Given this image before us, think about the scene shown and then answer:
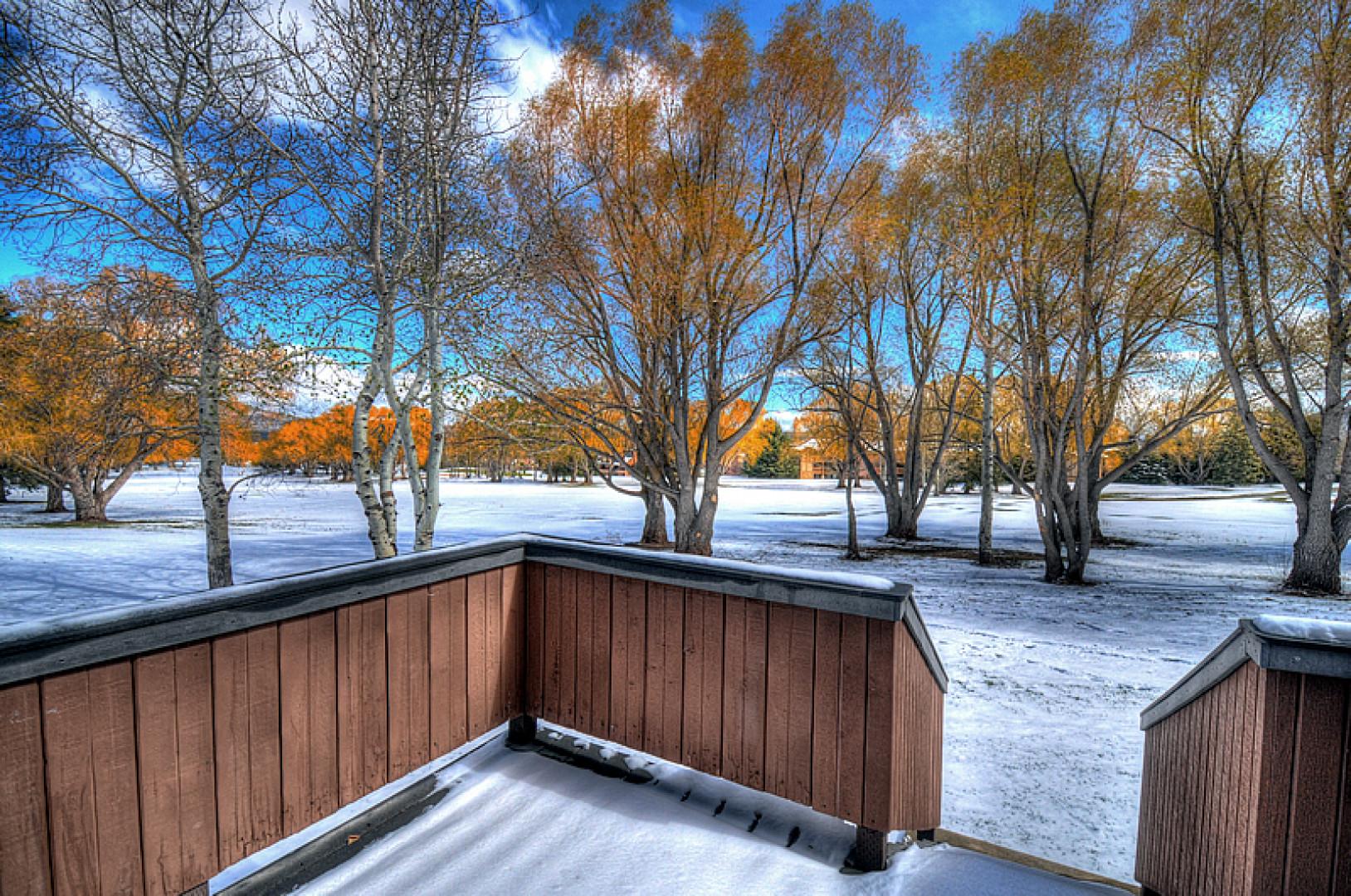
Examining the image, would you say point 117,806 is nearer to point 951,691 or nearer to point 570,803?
point 570,803

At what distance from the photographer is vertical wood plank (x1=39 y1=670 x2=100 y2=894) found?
1.54 metres

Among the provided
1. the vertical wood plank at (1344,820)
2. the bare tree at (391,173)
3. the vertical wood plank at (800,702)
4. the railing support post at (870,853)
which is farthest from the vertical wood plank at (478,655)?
the bare tree at (391,173)

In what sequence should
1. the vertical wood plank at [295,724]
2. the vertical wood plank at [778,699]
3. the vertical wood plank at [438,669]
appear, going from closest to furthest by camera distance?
the vertical wood plank at [295,724] < the vertical wood plank at [778,699] < the vertical wood plank at [438,669]

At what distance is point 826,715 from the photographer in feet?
7.86

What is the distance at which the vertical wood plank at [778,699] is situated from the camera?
97.1 inches

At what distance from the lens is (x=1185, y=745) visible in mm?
2311

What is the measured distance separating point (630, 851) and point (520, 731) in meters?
1.14

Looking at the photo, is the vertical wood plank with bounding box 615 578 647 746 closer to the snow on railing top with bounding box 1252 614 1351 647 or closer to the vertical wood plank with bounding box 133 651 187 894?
the vertical wood plank with bounding box 133 651 187 894

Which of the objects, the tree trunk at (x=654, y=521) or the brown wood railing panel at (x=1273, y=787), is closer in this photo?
the brown wood railing panel at (x=1273, y=787)

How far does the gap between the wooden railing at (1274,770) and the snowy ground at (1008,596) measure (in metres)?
1.68

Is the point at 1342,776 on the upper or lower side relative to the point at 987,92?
lower

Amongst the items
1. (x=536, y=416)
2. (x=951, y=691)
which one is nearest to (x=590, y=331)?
(x=536, y=416)

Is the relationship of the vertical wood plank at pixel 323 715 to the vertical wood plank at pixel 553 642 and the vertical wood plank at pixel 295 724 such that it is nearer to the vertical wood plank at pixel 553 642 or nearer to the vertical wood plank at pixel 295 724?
the vertical wood plank at pixel 295 724

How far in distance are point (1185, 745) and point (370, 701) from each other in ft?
11.2
